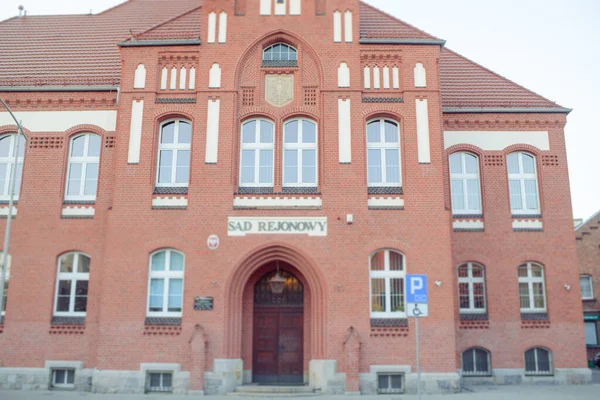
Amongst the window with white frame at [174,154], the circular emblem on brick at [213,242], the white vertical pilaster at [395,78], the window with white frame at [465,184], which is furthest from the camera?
the window with white frame at [465,184]

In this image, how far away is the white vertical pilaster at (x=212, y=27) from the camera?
657 inches

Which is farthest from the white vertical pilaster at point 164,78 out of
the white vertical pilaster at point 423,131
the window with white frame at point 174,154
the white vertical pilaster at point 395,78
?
the white vertical pilaster at point 423,131

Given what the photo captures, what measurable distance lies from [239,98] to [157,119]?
8.40 ft

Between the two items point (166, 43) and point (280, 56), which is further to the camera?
point (280, 56)

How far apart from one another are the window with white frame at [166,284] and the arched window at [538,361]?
1116 centimetres

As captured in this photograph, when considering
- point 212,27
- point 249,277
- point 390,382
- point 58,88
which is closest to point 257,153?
point 249,277

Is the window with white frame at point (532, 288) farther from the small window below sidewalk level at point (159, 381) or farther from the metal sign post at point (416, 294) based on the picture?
the small window below sidewalk level at point (159, 381)

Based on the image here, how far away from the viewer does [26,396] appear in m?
14.2

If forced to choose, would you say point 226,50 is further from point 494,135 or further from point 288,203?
point 494,135

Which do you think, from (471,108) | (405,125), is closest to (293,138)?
(405,125)

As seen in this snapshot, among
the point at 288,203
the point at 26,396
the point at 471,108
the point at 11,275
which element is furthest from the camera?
the point at 471,108

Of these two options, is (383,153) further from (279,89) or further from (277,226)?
(277,226)

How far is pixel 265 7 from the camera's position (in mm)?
16969

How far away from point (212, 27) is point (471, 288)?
11.9m
